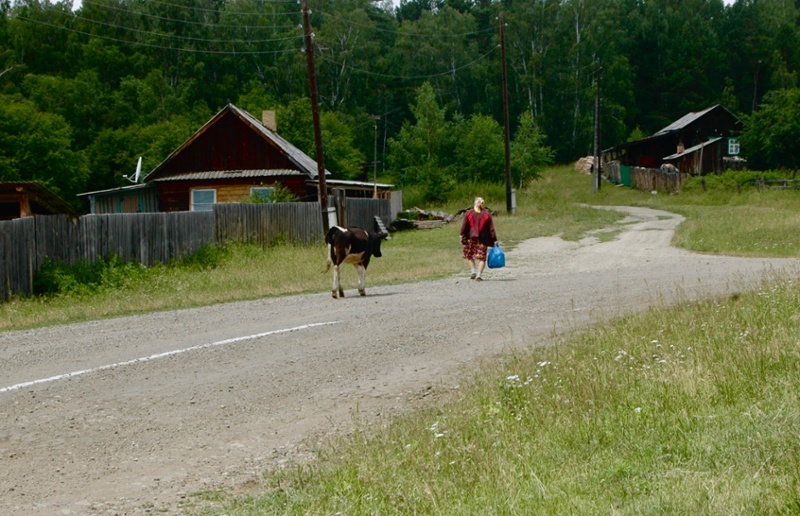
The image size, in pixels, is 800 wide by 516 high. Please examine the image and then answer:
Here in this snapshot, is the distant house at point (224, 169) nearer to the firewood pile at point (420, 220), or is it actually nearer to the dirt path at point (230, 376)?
the firewood pile at point (420, 220)

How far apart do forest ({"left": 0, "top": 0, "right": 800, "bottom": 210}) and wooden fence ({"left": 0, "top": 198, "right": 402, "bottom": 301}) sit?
2339 centimetres

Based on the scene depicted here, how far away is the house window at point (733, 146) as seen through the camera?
2798 inches

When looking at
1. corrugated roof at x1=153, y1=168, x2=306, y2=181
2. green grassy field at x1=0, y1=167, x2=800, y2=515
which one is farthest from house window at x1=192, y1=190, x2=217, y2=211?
green grassy field at x1=0, y1=167, x2=800, y2=515

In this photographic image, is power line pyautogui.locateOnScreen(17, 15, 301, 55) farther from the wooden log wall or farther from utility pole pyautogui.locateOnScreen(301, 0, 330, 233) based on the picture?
utility pole pyautogui.locateOnScreen(301, 0, 330, 233)

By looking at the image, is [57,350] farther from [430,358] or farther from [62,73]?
[62,73]

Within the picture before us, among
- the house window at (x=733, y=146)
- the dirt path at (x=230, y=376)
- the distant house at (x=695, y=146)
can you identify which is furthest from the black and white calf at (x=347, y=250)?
the house window at (x=733, y=146)

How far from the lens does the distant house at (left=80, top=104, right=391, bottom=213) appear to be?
144ft

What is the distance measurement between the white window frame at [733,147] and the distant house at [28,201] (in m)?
59.5

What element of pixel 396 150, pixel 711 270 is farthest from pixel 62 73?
pixel 711 270

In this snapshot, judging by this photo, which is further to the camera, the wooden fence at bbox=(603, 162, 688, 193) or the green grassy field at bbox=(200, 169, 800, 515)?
the wooden fence at bbox=(603, 162, 688, 193)

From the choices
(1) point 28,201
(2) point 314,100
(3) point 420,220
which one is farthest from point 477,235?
(3) point 420,220

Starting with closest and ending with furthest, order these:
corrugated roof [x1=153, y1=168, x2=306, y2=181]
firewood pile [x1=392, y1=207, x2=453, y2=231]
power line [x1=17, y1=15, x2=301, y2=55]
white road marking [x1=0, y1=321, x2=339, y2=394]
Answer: white road marking [x1=0, y1=321, x2=339, y2=394] → firewood pile [x1=392, y1=207, x2=453, y2=231] → corrugated roof [x1=153, y1=168, x2=306, y2=181] → power line [x1=17, y1=15, x2=301, y2=55]

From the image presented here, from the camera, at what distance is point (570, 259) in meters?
25.4

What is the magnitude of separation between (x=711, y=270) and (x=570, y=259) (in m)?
7.19
